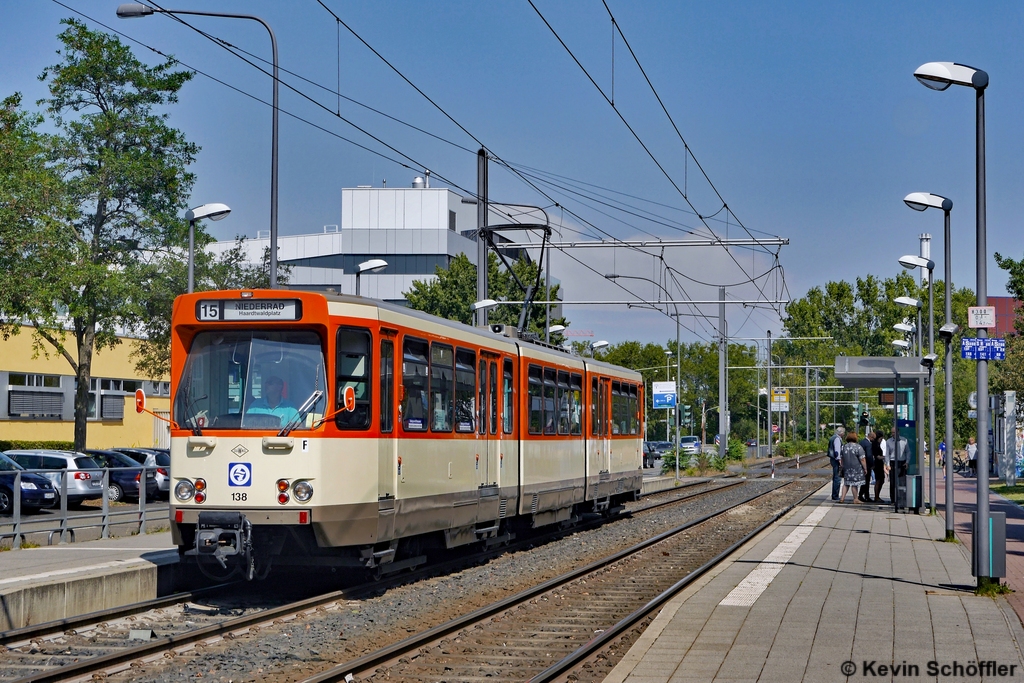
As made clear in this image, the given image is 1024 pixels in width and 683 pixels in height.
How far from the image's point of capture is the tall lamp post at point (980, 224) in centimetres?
1270

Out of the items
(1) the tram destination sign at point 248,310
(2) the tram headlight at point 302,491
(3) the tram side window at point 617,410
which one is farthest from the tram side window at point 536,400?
(2) the tram headlight at point 302,491

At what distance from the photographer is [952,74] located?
43.3ft

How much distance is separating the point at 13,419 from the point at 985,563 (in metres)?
41.9

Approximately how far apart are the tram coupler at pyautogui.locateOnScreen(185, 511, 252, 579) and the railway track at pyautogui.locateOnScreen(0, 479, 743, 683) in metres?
0.57

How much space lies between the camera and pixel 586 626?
11516 mm

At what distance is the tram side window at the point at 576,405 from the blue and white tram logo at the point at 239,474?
923 centimetres

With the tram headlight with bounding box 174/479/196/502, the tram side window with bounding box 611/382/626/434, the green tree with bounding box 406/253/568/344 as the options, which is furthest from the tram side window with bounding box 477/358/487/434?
the green tree with bounding box 406/253/568/344

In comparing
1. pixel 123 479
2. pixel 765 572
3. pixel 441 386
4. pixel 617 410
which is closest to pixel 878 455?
pixel 617 410

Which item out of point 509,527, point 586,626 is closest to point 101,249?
point 509,527

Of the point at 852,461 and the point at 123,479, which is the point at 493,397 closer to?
the point at 123,479

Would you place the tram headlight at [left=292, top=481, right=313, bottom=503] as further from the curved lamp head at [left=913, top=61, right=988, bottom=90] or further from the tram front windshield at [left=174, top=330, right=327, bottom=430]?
the curved lamp head at [left=913, top=61, right=988, bottom=90]

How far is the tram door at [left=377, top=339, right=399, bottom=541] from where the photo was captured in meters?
12.9

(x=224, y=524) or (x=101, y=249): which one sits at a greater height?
(x=101, y=249)

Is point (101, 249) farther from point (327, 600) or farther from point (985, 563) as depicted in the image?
Result: point (985, 563)
